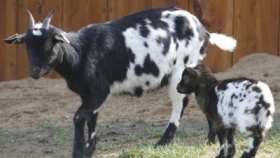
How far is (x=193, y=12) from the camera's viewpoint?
12688mm

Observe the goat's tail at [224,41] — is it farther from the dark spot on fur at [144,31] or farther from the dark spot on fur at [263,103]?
the dark spot on fur at [263,103]

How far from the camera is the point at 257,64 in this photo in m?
12.5

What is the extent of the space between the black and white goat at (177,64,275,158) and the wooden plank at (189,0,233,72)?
14.5 ft

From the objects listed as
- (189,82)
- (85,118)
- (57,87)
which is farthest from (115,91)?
(57,87)

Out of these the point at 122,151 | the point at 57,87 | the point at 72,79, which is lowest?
the point at 57,87

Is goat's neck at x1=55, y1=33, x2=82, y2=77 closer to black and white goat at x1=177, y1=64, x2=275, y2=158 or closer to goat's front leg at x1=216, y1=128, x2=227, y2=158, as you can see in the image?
black and white goat at x1=177, y1=64, x2=275, y2=158

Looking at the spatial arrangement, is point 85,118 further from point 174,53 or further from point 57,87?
point 57,87

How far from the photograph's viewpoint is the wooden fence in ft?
41.3

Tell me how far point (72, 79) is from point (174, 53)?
1.31 metres

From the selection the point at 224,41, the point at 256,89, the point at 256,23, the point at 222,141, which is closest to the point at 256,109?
the point at 256,89

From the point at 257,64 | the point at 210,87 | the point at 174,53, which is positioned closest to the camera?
the point at 210,87

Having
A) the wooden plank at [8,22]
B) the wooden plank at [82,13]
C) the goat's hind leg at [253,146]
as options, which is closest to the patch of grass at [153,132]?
the goat's hind leg at [253,146]

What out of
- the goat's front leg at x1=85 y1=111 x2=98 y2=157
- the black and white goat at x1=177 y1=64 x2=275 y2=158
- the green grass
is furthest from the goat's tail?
the goat's front leg at x1=85 y1=111 x2=98 y2=157

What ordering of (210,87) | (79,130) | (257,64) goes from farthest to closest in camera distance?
(257,64) → (79,130) → (210,87)
